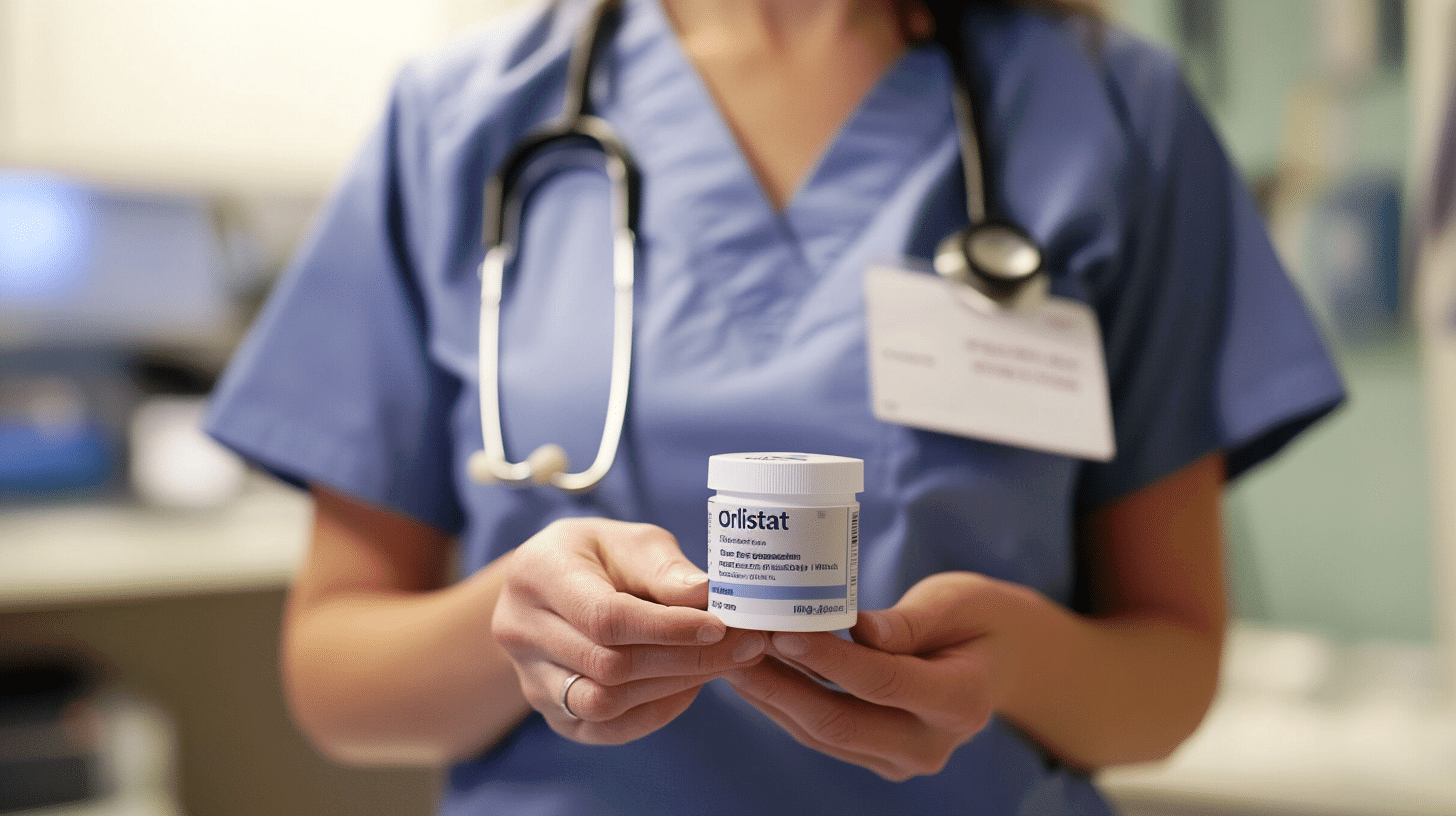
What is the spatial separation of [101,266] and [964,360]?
1476 millimetres

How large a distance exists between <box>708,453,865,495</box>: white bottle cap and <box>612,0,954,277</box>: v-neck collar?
19 cm

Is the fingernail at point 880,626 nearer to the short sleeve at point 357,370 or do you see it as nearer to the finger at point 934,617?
the finger at point 934,617

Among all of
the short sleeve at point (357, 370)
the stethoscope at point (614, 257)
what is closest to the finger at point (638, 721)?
the stethoscope at point (614, 257)

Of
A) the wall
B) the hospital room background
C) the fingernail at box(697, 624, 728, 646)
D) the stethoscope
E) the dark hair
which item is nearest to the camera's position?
the fingernail at box(697, 624, 728, 646)

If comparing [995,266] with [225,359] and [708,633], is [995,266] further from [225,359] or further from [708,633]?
[225,359]

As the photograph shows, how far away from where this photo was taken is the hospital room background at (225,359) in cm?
111

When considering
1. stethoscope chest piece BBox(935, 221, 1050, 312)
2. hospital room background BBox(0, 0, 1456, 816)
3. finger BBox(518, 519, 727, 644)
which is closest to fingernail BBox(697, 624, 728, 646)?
finger BBox(518, 519, 727, 644)

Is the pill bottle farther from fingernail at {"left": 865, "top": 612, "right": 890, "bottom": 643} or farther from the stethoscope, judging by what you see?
the stethoscope

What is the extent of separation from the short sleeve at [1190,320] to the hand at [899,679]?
7.2 inches

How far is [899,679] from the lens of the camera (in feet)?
1.26

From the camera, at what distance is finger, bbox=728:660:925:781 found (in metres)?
0.39

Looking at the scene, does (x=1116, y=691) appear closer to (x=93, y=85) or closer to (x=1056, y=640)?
(x=1056, y=640)

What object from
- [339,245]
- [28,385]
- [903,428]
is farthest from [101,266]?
[903,428]

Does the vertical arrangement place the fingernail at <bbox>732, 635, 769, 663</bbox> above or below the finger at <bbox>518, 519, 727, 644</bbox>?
below
